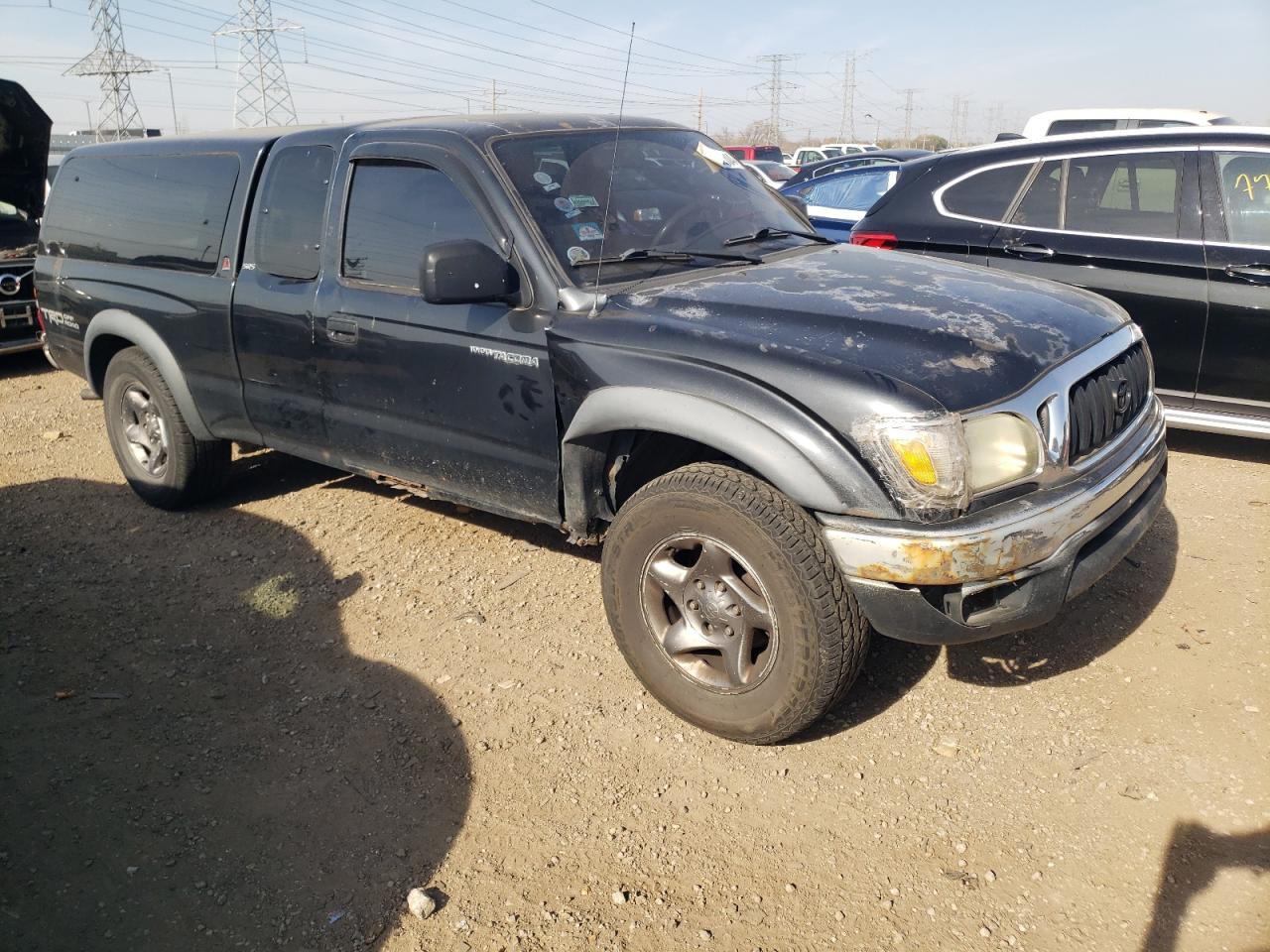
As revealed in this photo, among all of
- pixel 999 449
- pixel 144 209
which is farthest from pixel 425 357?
pixel 144 209

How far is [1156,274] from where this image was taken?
17.6ft

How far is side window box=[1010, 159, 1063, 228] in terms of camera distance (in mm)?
5773

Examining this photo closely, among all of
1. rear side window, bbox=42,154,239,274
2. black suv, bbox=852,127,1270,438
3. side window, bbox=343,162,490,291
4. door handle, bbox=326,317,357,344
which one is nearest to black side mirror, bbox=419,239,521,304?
side window, bbox=343,162,490,291

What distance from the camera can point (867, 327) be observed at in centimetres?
309

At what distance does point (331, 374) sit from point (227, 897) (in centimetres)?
220

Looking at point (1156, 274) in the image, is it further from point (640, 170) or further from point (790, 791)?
point (790, 791)

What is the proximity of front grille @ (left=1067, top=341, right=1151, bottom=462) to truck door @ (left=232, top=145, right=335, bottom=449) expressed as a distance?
9.70 ft

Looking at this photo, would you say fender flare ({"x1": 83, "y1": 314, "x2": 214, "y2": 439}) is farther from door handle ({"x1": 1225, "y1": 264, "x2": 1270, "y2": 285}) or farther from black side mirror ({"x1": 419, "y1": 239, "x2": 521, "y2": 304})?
door handle ({"x1": 1225, "y1": 264, "x2": 1270, "y2": 285})

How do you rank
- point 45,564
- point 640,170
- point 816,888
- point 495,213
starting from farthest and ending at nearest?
1. point 45,564
2. point 640,170
3. point 495,213
4. point 816,888

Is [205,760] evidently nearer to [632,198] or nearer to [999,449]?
[632,198]

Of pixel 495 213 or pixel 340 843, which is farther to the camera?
pixel 495 213

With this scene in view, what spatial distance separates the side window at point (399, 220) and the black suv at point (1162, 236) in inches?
128

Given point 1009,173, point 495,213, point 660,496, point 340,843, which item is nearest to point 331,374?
point 495,213

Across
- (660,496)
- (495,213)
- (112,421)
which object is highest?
(495,213)
